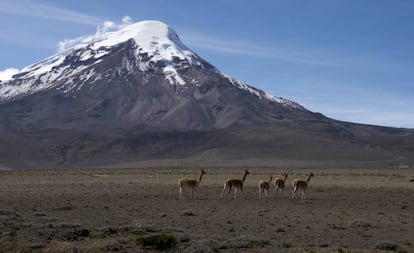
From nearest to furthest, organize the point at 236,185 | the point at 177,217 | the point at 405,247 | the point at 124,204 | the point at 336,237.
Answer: the point at 405,247, the point at 336,237, the point at 177,217, the point at 124,204, the point at 236,185

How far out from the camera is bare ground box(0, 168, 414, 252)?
14.8 metres

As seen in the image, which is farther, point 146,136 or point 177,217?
point 146,136

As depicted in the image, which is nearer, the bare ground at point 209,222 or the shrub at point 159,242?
the shrub at point 159,242

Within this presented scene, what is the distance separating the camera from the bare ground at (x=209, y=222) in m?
14.8

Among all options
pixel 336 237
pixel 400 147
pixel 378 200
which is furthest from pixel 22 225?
pixel 400 147

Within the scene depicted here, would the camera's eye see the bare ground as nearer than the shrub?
No

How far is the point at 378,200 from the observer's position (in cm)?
3092

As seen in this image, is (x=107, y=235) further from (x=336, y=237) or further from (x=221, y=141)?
(x=221, y=141)

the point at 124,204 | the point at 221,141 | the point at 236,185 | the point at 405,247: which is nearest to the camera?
the point at 405,247

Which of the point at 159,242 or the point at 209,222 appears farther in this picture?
the point at 209,222

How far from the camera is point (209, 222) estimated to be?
20453 mm

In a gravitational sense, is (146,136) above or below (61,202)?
above

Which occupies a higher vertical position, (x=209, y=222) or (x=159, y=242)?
(x=159, y=242)

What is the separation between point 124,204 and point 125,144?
126253mm
